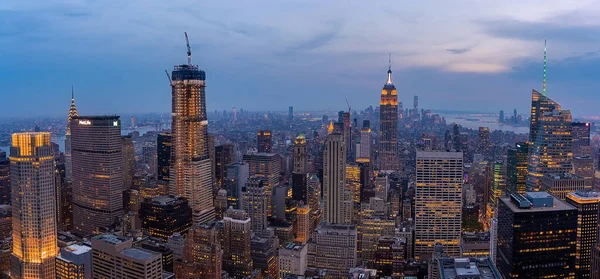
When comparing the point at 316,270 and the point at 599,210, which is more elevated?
the point at 599,210

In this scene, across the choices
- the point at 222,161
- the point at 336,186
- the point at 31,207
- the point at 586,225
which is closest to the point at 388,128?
the point at 222,161

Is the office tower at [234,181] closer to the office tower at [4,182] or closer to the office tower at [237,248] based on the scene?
the office tower at [237,248]

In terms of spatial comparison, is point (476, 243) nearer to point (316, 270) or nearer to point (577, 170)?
point (316, 270)

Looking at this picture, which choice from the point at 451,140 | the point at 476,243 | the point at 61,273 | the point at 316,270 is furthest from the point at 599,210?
the point at 451,140

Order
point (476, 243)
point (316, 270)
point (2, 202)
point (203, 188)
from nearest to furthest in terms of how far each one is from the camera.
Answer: point (316, 270), point (476, 243), point (2, 202), point (203, 188)

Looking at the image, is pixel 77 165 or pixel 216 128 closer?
pixel 77 165

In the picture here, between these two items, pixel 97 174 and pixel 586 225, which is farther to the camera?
pixel 97 174

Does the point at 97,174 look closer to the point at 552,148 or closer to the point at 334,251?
the point at 334,251
